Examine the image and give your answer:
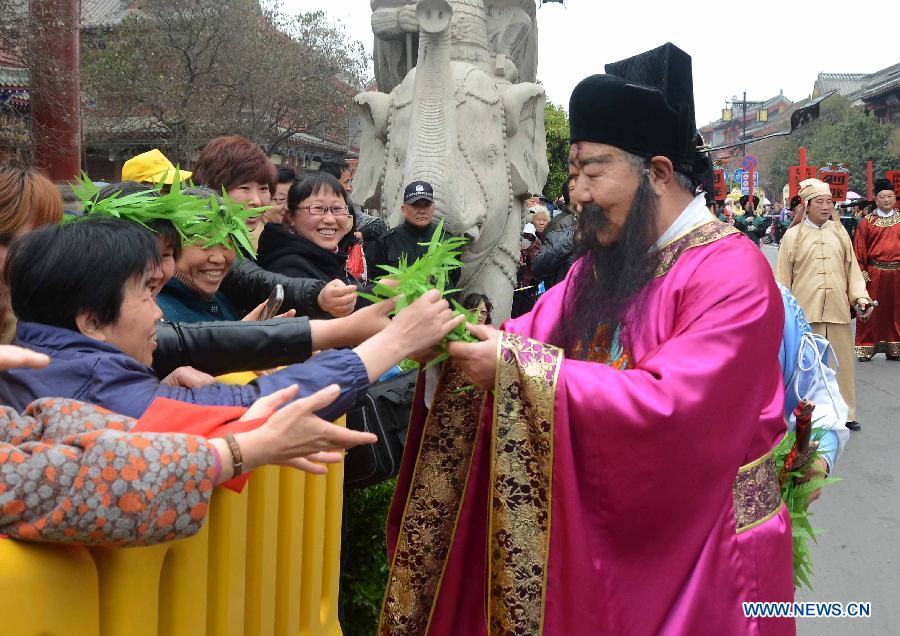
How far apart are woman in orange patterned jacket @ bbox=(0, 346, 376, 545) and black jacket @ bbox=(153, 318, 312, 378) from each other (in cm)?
73

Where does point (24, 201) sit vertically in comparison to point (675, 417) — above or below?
above

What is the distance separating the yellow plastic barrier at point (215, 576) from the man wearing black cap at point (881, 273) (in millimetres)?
9653

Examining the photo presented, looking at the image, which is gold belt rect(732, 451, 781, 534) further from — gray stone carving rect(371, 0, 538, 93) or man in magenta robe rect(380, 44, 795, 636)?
gray stone carving rect(371, 0, 538, 93)

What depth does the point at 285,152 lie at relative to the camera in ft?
87.1

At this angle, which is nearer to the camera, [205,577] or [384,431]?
[205,577]

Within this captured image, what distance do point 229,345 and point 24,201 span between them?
0.73 m

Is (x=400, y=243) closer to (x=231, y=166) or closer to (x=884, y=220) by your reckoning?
(x=231, y=166)

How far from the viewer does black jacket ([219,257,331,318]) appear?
10.6 feet

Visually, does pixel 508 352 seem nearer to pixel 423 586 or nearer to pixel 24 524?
pixel 423 586

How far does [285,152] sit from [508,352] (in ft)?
83.6

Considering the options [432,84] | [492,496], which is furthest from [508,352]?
[432,84]

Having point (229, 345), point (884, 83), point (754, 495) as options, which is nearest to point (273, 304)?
point (229, 345)

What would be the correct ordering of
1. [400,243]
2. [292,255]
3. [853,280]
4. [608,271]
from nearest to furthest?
1. [608,271]
2. [292,255]
3. [400,243]
4. [853,280]

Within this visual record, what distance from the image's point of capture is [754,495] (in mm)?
2211
